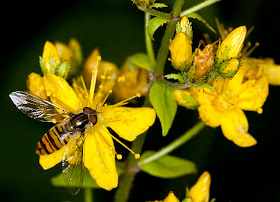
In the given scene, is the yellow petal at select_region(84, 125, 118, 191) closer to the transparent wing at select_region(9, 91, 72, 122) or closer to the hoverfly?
the hoverfly

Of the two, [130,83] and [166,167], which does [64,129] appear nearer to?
[166,167]

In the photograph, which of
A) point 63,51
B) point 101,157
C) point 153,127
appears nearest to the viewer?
point 101,157

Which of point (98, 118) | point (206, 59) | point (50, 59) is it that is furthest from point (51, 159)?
point (206, 59)

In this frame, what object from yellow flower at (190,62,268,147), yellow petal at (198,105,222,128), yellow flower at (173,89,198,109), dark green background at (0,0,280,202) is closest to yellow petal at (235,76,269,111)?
yellow flower at (190,62,268,147)

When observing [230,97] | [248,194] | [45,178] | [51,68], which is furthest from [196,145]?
[51,68]

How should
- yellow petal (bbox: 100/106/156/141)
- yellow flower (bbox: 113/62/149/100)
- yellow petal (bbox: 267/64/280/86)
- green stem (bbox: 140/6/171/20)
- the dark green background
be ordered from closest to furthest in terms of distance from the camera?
green stem (bbox: 140/6/171/20) < yellow petal (bbox: 100/106/156/141) < yellow petal (bbox: 267/64/280/86) < yellow flower (bbox: 113/62/149/100) < the dark green background
